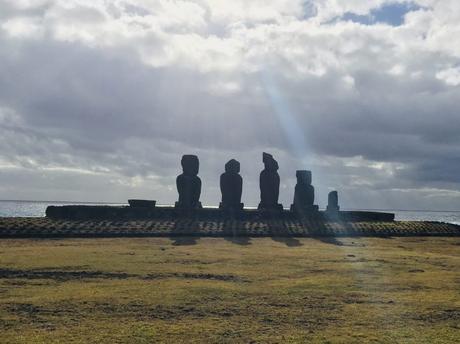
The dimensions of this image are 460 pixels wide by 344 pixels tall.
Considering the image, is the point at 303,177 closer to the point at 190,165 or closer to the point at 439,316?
the point at 190,165

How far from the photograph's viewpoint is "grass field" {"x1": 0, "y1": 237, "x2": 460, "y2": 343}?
335 inches

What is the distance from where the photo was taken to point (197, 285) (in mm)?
12703

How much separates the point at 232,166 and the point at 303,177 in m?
5.64

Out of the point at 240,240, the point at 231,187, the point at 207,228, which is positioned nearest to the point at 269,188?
the point at 231,187

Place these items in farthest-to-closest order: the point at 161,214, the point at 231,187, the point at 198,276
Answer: the point at 231,187 → the point at 161,214 → the point at 198,276

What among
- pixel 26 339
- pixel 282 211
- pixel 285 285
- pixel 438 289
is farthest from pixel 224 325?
pixel 282 211

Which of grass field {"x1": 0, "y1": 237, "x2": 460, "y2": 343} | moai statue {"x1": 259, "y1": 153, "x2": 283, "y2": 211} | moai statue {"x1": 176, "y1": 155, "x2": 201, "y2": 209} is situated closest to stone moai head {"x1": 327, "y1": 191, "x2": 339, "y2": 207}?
moai statue {"x1": 259, "y1": 153, "x2": 283, "y2": 211}

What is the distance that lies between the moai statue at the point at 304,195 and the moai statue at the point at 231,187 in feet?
14.2

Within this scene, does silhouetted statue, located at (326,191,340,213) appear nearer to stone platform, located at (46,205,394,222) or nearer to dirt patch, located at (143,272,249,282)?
stone platform, located at (46,205,394,222)

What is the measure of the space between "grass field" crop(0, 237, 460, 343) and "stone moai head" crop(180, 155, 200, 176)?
17301mm

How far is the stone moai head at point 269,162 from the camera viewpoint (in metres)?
39.3

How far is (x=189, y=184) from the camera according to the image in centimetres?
3662

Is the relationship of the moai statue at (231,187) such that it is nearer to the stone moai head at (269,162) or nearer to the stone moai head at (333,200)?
the stone moai head at (269,162)

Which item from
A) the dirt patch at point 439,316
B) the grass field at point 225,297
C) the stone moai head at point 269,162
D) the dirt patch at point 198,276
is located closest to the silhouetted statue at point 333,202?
the stone moai head at point 269,162
